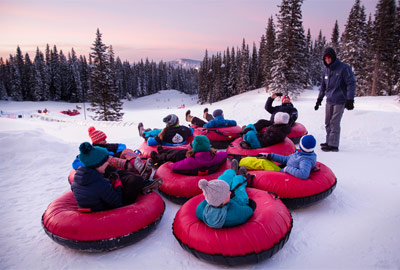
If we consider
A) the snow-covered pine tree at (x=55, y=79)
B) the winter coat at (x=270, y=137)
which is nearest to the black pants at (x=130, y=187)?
the winter coat at (x=270, y=137)

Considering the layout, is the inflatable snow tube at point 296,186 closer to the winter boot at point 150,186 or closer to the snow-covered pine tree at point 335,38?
the winter boot at point 150,186

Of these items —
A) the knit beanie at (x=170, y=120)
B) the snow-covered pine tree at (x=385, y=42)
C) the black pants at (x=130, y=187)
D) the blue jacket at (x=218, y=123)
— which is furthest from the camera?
the snow-covered pine tree at (x=385, y=42)

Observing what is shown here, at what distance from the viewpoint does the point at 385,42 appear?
1958 cm

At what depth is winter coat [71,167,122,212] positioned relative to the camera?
2.87 meters

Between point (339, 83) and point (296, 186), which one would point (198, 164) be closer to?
point (296, 186)

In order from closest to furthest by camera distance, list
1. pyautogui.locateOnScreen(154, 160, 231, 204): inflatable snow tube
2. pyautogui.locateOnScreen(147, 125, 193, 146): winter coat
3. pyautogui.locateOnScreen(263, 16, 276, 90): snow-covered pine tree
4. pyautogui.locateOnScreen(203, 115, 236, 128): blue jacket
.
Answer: pyautogui.locateOnScreen(154, 160, 231, 204): inflatable snow tube < pyautogui.locateOnScreen(147, 125, 193, 146): winter coat < pyautogui.locateOnScreen(203, 115, 236, 128): blue jacket < pyautogui.locateOnScreen(263, 16, 276, 90): snow-covered pine tree

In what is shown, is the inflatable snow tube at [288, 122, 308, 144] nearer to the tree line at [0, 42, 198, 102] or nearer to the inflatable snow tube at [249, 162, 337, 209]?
the inflatable snow tube at [249, 162, 337, 209]

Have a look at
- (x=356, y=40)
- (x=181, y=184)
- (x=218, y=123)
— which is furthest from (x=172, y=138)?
(x=356, y=40)

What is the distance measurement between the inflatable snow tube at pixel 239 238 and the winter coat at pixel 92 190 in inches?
40.4

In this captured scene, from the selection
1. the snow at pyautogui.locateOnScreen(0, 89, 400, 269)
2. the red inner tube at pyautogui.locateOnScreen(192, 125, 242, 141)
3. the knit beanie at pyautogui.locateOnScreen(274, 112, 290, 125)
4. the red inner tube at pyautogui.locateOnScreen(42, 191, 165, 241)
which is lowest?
the snow at pyautogui.locateOnScreen(0, 89, 400, 269)

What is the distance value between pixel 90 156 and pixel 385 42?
82.7 ft

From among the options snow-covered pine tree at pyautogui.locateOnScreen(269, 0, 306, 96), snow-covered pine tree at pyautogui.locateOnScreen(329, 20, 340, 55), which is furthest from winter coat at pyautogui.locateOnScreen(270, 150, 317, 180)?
snow-covered pine tree at pyautogui.locateOnScreen(329, 20, 340, 55)

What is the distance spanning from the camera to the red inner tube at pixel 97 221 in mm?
2727

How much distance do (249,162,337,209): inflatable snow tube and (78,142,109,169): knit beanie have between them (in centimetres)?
235
